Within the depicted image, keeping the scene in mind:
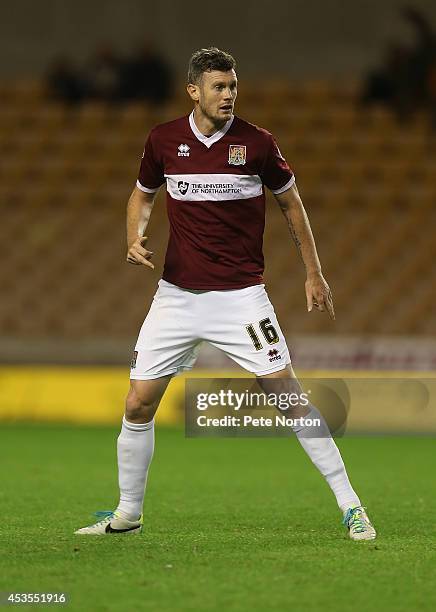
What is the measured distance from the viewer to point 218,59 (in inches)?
199

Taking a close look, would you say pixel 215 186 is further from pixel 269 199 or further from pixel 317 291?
pixel 269 199

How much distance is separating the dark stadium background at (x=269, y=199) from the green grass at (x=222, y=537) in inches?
94.3

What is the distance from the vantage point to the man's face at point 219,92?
504cm

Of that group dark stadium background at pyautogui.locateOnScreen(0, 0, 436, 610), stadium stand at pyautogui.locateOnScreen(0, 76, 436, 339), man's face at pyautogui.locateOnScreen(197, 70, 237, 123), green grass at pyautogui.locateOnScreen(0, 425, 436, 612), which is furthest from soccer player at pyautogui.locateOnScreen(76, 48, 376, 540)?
stadium stand at pyautogui.locateOnScreen(0, 76, 436, 339)

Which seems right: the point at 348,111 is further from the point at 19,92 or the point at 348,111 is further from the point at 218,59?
the point at 218,59

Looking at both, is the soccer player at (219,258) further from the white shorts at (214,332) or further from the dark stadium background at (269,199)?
the dark stadium background at (269,199)

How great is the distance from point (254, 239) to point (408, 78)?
416 inches

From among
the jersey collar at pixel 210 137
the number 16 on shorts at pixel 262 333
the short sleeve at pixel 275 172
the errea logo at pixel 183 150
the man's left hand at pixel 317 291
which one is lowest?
the number 16 on shorts at pixel 262 333

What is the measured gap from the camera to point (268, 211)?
579 inches

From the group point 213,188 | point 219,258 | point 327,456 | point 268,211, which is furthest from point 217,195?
point 268,211

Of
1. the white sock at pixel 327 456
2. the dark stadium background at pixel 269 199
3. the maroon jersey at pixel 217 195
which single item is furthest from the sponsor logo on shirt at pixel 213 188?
the dark stadium background at pixel 269 199

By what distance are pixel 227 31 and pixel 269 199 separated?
A: 10.4 feet

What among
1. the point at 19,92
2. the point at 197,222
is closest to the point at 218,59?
the point at 197,222

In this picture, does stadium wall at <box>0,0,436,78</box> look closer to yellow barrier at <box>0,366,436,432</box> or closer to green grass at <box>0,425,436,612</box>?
yellow barrier at <box>0,366,436,432</box>
